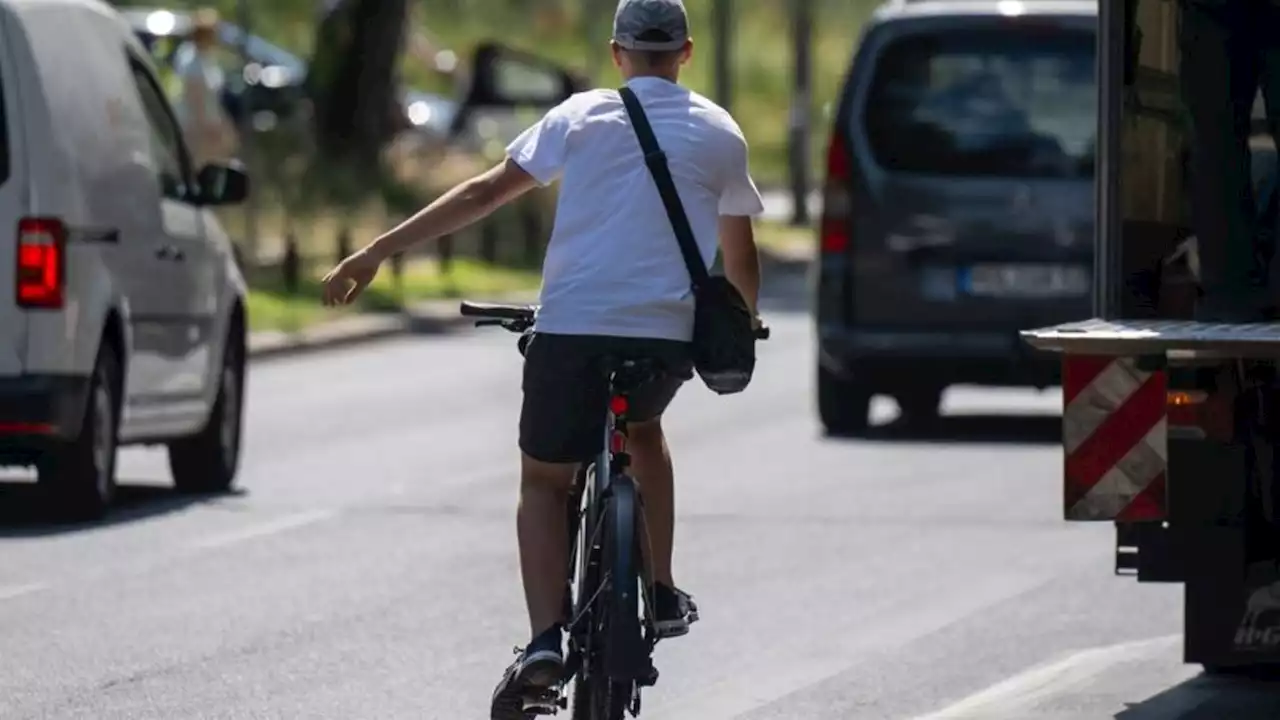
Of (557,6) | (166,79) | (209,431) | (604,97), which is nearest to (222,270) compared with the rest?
(209,431)

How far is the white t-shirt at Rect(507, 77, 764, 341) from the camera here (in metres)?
7.64

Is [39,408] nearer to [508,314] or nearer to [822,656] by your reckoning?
[822,656]

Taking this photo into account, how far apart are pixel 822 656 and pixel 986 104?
752 cm

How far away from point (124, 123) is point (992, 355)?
503 cm

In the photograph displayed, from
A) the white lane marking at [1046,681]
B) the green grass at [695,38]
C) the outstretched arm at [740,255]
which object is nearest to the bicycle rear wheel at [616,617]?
the outstretched arm at [740,255]

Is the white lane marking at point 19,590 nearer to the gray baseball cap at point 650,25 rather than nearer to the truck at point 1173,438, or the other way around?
the truck at point 1173,438

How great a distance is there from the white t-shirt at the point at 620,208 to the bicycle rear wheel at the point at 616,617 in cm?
37

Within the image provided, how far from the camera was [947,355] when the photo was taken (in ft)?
56.5

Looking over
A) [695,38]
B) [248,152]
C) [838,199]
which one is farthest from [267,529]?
[695,38]

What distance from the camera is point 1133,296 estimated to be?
9359 millimetres

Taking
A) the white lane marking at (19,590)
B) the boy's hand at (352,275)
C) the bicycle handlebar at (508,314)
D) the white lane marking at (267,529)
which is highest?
the boy's hand at (352,275)

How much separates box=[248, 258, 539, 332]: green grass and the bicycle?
1727 centimetres

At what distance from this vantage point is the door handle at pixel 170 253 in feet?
45.9

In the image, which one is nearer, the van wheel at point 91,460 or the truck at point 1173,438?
the truck at point 1173,438
